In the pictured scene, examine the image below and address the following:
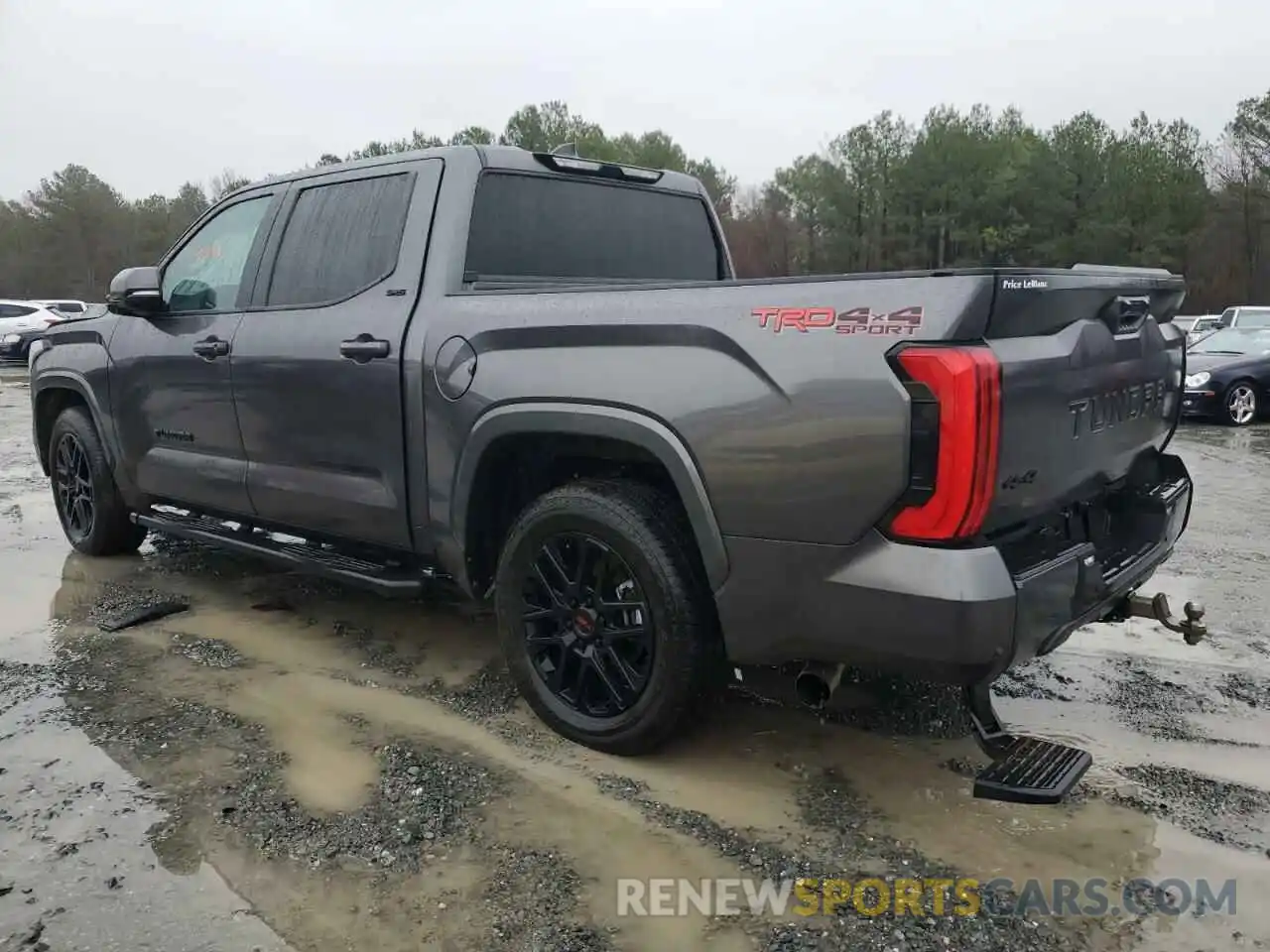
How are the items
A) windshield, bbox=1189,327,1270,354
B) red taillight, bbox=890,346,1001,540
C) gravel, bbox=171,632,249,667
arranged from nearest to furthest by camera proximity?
1. red taillight, bbox=890,346,1001,540
2. gravel, bbox=171,632,249,667
3. windshield, bbox=1189,327,1270,354

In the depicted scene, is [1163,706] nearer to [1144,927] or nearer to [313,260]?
[1144,927]

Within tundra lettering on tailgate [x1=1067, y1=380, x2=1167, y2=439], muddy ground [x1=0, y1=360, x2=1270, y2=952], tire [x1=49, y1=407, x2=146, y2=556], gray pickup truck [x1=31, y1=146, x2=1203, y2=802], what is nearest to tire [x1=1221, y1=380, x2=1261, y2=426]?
muddy ground [x1=0, y1=360, x2=1270, y2=952]

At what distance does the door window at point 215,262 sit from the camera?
4.61 m

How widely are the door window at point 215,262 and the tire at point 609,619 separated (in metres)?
2.06

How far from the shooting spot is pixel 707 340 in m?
2.80

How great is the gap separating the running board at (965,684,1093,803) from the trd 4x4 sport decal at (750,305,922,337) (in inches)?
37.9

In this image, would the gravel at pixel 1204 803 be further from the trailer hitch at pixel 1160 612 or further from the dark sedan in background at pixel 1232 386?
the dark sedan in background at pixel 1232 386

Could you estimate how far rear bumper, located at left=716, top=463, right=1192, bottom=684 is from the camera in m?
2.45

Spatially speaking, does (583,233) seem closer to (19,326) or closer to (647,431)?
(647,431)

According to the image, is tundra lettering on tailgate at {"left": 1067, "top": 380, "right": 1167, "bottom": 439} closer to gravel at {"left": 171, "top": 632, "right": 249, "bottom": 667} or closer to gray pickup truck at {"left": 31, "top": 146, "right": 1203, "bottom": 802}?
gray pickup truck at {"left": 31, "top": 146, "right": 1203, "bottom": 802}

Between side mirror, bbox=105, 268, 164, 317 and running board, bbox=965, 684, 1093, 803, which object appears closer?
running board, bbox=965, 684, 1093, 803

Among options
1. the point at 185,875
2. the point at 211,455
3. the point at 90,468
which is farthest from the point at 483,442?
the point at 90,468

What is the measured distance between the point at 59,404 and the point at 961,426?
5.42 m

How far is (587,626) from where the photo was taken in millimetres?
3289
